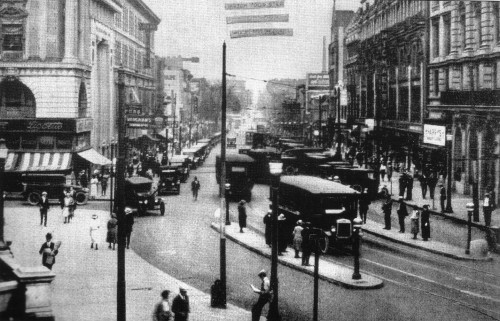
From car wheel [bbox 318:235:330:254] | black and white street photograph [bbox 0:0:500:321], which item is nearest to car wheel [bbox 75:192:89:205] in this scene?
black and white street photograph [bbox 0:0:500:321]

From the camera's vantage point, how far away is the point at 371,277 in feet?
56.5

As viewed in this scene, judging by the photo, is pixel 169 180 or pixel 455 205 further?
pixel 169 180

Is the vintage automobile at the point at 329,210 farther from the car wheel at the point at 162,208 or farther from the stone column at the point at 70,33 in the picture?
the stone column at the point at 70,33

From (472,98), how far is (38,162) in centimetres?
1748

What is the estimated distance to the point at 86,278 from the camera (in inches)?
602

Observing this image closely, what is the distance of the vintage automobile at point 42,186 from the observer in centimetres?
1348

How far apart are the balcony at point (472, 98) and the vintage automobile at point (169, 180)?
14.7 m

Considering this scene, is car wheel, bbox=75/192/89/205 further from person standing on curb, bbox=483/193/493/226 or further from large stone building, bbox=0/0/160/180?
person standing on curb, bbox=483/193/493/226

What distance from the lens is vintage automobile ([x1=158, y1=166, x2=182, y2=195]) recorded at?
33.4 m

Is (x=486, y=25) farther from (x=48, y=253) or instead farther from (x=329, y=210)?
(x=48, y=253)

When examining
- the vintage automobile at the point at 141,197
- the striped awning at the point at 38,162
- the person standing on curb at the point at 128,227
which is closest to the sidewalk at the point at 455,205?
the person standing on curb at the point at 128,227

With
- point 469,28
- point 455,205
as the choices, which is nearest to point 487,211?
point 455,205

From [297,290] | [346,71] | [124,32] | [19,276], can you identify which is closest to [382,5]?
[346,71]

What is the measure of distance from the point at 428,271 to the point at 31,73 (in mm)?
11784
